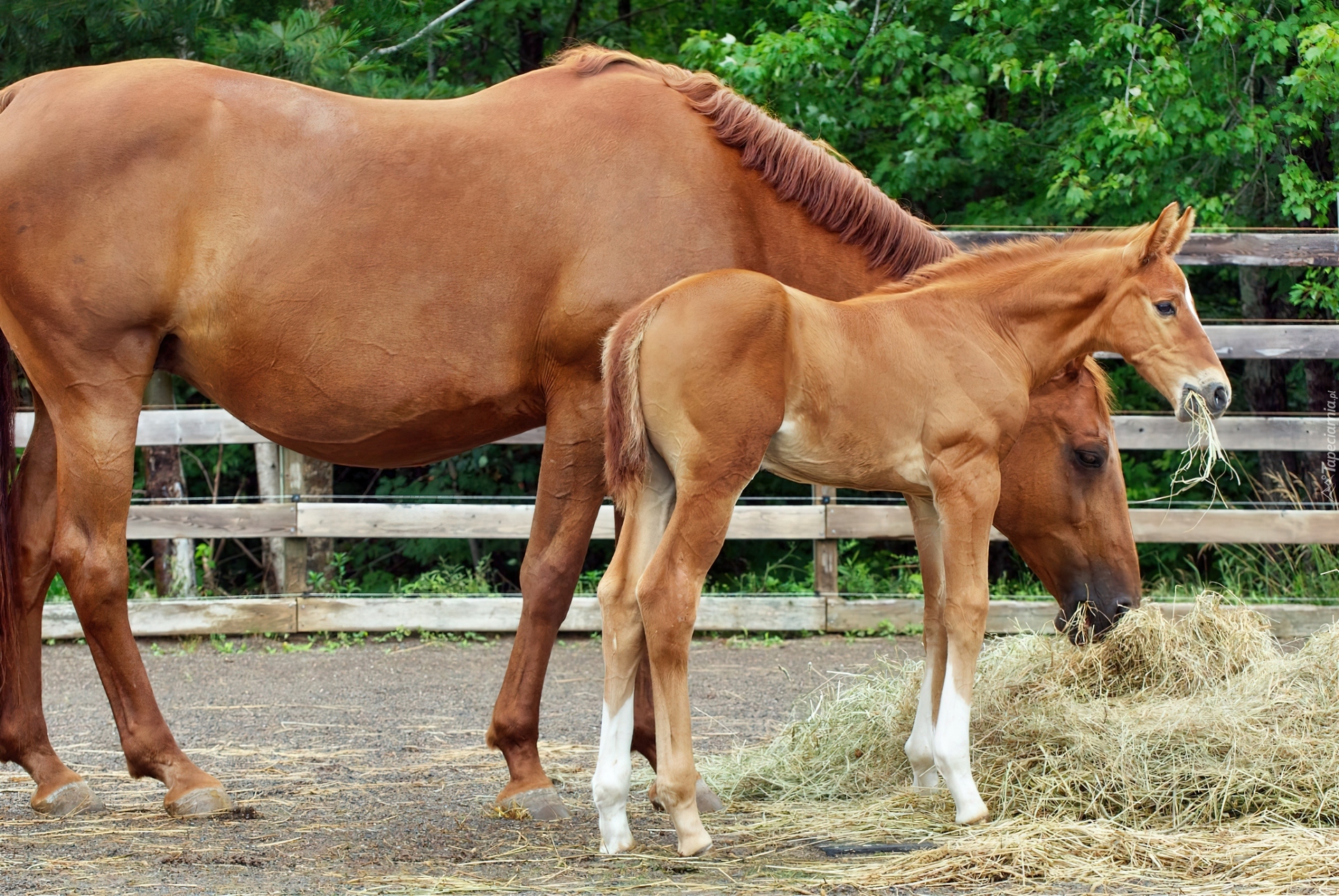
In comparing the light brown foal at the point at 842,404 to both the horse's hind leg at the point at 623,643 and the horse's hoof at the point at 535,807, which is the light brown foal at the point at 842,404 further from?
the horse's hoof at the point at 535,807

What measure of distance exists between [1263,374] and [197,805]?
323 inches

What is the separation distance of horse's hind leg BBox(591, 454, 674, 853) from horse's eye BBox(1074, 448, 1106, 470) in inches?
60.2

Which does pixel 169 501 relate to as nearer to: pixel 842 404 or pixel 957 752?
pixel 842 404

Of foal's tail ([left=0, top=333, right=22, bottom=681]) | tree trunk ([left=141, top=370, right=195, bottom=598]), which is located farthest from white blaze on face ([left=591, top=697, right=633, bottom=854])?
tree trunk ([left=141, top=370, right=195, bottom=598])

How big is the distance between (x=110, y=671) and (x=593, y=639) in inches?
158

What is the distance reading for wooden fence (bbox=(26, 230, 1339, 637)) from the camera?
7363mm

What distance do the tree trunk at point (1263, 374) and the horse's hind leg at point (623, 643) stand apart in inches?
284

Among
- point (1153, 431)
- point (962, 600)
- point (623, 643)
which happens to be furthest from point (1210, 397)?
point (1153, 431)

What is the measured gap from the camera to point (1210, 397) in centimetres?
353

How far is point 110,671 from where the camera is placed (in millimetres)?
4172

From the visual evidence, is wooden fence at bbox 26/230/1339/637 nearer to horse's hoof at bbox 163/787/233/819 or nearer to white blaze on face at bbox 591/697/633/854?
horse's hoof at bbox 163/787/233/819

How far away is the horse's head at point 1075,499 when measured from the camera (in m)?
4.24

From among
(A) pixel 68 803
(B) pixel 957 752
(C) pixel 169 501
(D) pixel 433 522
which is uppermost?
(C) pixel 169 501

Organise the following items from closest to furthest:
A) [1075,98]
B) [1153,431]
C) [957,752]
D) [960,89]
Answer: [957,752] → [1153,431] → [960,89] → [1075,98]
